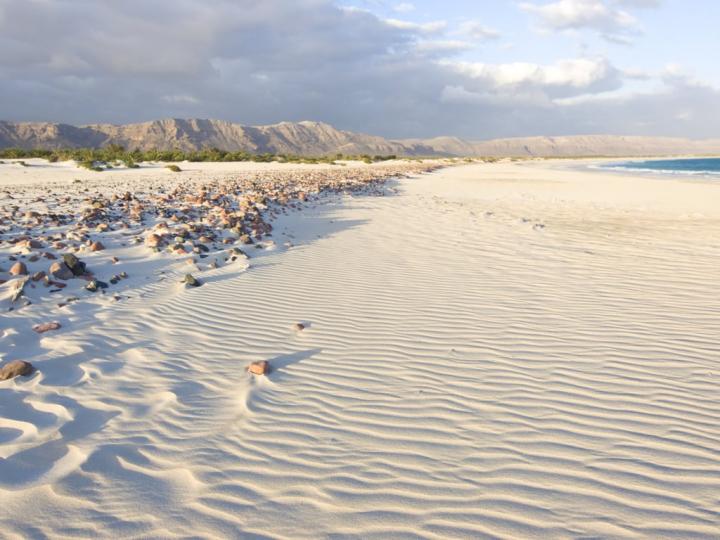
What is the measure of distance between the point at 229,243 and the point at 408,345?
4552mm

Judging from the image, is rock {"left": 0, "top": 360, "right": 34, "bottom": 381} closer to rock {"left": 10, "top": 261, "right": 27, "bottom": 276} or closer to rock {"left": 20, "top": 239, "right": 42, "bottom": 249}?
rock {"left": 10, "top": 261, "right": 27, "bottom": 276}

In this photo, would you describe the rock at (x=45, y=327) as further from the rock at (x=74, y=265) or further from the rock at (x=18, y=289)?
the rock at (x=74, y=265)

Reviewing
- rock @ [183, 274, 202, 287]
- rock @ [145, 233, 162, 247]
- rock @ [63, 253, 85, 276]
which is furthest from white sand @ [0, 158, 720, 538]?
rock @ [145, 233, 162, 247]

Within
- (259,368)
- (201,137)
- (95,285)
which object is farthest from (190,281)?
(201,137)

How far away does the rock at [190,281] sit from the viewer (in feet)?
18.5

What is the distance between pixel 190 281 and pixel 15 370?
2.49 metres

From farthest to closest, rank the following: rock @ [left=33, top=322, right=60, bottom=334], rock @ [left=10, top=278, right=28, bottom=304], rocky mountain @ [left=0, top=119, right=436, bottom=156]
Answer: rocky mountain @ [left=0, top=119, right=436, bottom=156]
rock @ [left=10, top=278, right=28, bottom=304]
rock @ [left=33, top=322, right=60, bottom=334]

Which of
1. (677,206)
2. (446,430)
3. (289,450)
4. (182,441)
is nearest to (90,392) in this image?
(182,441)

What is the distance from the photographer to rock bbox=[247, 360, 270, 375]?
11.3 ft

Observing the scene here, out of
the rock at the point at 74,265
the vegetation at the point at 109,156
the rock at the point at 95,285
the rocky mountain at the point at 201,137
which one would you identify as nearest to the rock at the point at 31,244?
the rock at the point at 74,265

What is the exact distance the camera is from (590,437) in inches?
Result: 104

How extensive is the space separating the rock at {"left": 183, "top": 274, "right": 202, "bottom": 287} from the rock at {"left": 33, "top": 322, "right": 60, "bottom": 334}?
1617 millimetres

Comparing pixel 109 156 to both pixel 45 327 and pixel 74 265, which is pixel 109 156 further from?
pixel 45 327

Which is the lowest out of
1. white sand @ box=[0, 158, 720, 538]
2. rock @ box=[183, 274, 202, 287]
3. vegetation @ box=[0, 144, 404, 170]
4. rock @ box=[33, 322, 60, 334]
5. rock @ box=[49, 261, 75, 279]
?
white sand @ box=[0, 158, 720, 538]
